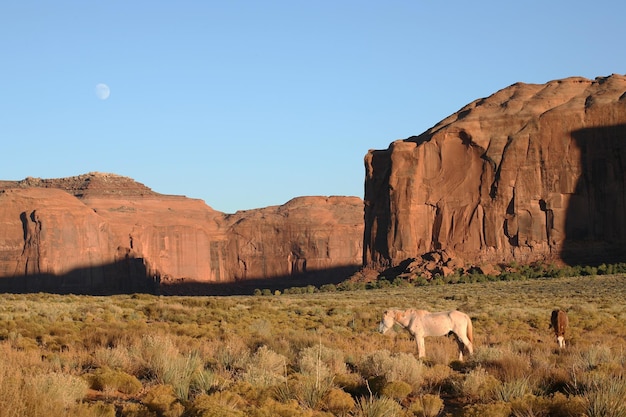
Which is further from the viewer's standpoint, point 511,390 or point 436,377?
point 436,377

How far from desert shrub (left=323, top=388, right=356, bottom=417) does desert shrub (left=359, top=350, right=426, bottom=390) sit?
1524 millimetres

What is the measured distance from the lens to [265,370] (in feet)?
39.2

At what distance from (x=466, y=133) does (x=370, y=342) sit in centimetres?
5745

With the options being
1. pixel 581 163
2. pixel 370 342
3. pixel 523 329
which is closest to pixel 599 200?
pixel 581 163

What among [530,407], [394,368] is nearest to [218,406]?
[530,407]

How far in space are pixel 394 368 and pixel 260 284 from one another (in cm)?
9885

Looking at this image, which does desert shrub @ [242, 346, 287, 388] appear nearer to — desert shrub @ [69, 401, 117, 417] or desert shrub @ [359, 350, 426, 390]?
desert shrub @ [359, 350, 426, 390]

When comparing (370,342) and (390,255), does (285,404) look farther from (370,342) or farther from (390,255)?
(390,255)

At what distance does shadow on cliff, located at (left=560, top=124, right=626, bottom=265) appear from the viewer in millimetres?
68000

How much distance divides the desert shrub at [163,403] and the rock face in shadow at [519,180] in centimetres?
6168

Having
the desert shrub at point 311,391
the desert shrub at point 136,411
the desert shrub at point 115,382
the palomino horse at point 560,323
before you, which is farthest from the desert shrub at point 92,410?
the palomino horse at point 560,323

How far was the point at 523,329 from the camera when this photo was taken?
24.3 meters

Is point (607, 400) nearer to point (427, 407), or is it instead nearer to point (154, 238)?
point (427, 407)

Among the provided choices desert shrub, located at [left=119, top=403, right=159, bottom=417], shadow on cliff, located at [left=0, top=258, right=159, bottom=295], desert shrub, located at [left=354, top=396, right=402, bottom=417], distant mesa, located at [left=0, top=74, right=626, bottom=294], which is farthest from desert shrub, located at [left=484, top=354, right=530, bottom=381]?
shadow on cliff, located at [left=0, top=258, right=159, bottom=295]
